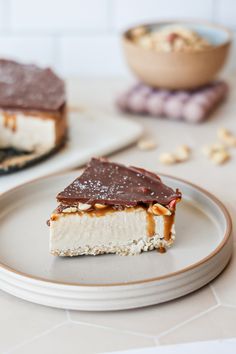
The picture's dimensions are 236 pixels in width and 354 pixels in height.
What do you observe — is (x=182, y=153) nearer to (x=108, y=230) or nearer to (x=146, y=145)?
(x=146, y=145)

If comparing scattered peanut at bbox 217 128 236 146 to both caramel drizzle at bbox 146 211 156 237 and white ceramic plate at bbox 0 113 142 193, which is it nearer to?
white ceramic plate at bbox 0 113 142 193

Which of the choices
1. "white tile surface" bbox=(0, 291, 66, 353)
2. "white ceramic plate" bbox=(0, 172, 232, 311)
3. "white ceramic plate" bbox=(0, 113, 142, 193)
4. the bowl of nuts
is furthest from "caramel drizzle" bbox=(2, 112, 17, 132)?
"white tile surface" bbox=(0, 291, 66, 353)

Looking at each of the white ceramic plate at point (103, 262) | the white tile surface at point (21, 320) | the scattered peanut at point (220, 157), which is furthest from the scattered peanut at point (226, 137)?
the white tile surface at point (21, 320)

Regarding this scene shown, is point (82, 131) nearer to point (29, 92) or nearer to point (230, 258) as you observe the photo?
point (29, 92)

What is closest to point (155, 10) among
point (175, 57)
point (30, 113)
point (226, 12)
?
point (226, 12)

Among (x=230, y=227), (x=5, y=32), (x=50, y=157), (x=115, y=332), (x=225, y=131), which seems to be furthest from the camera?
(x=5, y=32)

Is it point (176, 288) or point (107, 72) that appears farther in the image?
point (107, 72)

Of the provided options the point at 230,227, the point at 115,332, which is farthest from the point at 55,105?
the point at 115,332

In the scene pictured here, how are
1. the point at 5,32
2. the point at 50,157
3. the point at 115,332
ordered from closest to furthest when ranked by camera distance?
the point at 115,332, the point at 50,157, the point at 5,32
